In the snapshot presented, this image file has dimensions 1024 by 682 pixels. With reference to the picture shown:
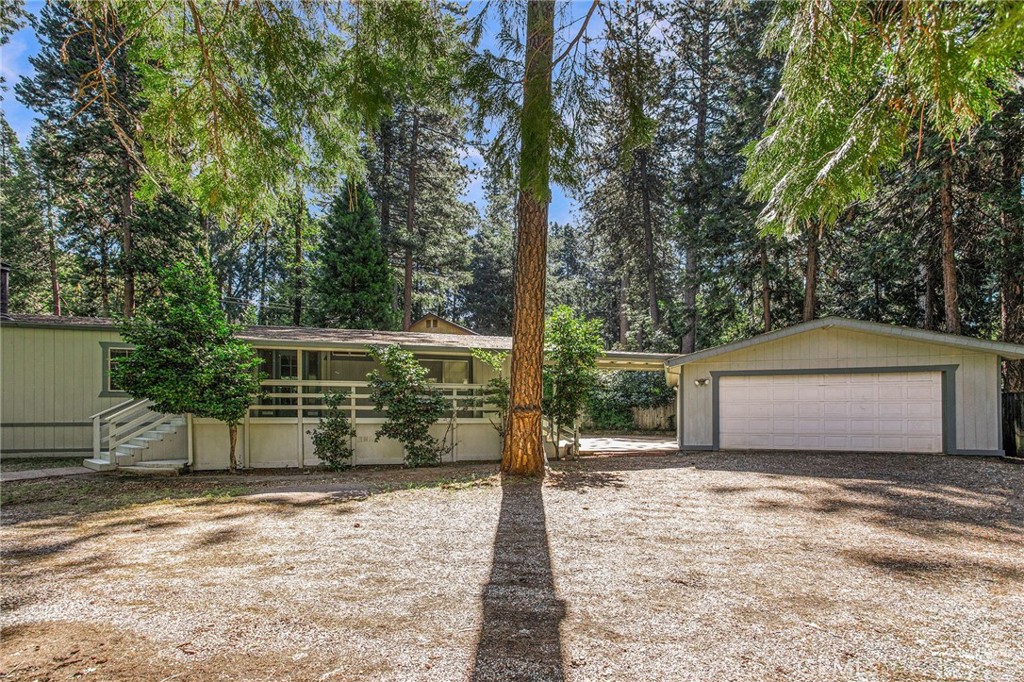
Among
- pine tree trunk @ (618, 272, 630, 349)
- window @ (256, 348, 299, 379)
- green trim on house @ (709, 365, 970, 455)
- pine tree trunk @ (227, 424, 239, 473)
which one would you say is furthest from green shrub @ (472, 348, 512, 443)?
pine tree trunk @ (618, 272, 630, 349)

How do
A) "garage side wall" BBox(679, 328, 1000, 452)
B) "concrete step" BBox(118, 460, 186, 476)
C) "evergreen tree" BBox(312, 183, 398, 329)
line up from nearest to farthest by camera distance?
"concrete step" BBox(118, 460, 186, 476) → "garage side wall" BBox(679, 328, 1000, 452) → "evergreen tree" BBox(312, 183, 398, 329)

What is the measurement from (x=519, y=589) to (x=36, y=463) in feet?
35.3

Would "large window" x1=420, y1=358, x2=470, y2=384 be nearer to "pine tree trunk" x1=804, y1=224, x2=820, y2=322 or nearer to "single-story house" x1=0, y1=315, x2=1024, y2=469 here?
"single-story house" x1=0, y1=315, x2=1024, y2=469

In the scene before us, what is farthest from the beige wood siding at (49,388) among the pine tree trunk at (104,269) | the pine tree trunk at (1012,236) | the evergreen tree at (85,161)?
the pine tree trunk at (1012,236)

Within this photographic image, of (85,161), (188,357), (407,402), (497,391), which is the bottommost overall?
(407,402)

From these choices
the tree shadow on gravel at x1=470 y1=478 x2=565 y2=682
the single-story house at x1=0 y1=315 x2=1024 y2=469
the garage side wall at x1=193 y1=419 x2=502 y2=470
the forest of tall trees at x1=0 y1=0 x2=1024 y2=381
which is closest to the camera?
the tree shadow on gravel at x1=470 y1=478 x2=565 y2=682

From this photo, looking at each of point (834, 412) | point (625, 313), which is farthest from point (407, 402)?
point (625, 313)

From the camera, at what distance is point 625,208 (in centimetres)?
2056

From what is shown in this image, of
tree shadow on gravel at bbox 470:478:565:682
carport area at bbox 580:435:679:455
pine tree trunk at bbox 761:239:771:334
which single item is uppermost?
pine tree trunk at bbox 761:239:771:334

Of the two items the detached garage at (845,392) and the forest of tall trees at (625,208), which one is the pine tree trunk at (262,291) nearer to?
the forest of tall trees at (625,208)

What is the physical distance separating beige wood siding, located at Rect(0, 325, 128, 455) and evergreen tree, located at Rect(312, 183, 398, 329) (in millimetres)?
8608

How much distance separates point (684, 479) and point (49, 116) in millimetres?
19715

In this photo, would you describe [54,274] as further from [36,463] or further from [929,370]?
[929,370]

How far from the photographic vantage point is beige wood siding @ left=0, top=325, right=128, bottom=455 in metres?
10.3
